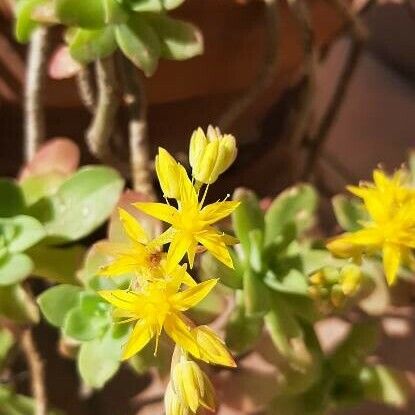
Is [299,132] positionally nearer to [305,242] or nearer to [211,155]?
[305,242]

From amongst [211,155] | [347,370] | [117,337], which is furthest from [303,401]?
[211,155]

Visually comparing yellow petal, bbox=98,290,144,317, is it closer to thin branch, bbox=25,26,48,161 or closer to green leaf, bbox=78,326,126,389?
green leaf, bbox=78,326,126,389

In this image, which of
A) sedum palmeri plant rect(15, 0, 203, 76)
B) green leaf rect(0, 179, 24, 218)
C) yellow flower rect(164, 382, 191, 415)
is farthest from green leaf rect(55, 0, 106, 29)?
yellow flower rect(164, 382, 191, 415)

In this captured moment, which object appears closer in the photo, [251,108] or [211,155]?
[211,155]

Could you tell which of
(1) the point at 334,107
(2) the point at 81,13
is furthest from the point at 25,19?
(1) the point at 334,107

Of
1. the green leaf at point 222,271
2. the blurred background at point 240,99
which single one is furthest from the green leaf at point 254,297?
the blurred background at point 240,99
